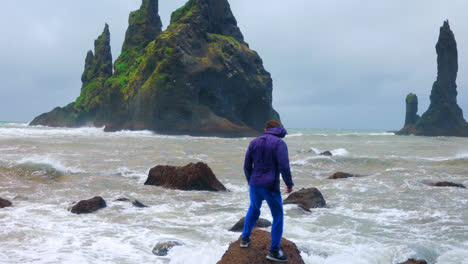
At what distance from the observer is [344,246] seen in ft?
21.6

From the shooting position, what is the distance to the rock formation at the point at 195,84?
55656mm

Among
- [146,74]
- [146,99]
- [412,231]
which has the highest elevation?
[146,74]

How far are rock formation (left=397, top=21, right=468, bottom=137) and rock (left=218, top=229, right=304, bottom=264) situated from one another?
10255cm

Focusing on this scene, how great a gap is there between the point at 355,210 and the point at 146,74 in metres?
54.7

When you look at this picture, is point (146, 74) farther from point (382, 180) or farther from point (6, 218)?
point (6, 218)

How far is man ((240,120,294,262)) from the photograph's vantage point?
4805 mm

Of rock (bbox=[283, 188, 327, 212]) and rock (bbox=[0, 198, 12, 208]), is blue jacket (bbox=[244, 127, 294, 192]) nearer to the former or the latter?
rock (bbox=[283, 188, 327, 212])

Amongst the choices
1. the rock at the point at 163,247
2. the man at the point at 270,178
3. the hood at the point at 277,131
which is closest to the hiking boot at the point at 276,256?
the man at the point at 270,178

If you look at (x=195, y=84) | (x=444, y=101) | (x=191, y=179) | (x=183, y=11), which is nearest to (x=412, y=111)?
(x=444, y=101)

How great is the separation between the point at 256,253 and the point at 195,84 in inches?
2084

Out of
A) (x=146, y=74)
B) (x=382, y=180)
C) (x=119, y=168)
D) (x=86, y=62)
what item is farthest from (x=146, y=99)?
(x=86, y=62)

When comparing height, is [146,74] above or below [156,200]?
above

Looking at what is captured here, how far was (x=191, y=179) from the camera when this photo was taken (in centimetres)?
1223

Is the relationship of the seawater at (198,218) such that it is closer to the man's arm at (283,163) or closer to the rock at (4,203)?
the rock at (4,203)
